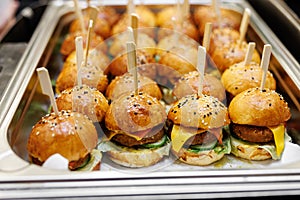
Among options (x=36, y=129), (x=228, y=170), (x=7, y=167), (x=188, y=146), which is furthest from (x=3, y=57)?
(x=228, y=170)

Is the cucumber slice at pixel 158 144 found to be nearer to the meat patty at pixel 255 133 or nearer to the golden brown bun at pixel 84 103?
the golden brown bun at pixel 84 103

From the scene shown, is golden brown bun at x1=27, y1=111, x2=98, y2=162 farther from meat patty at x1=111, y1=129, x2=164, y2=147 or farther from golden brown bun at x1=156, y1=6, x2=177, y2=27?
golden brown bun at x1=156, y1=6, x2=177, y2=27

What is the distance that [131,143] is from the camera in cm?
260

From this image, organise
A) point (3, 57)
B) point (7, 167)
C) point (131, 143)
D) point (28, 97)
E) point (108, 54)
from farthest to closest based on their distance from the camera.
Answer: point (108, 54)
point (3, 57)
point (28, 97)
point (131, 143)
point (7, 167)

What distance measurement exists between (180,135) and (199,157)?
20 cm

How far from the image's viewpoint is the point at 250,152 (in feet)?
8.75

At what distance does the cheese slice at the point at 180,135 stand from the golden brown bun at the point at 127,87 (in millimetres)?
482

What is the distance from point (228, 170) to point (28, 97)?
5.33 ft

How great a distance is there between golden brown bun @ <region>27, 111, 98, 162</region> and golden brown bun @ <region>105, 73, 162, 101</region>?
590mm

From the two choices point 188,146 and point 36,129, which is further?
point 188,146

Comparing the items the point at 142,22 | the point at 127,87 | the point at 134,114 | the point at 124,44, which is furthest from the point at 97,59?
the point at 134,114

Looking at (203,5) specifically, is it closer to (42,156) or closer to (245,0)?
(245,0)

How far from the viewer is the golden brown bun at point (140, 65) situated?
3279 millimetres

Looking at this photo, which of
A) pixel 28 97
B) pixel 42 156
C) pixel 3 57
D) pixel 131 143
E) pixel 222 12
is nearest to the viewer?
pixel 42 156
